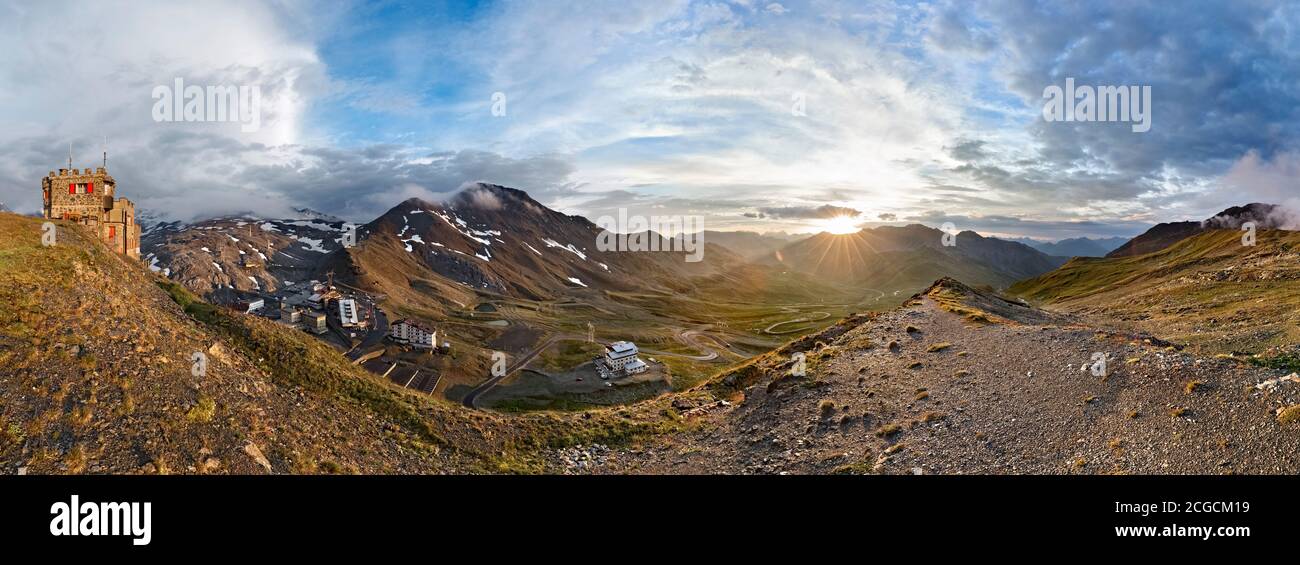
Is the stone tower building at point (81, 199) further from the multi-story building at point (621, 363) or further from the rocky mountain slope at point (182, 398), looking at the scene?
the multi-story building at point (621, 363)

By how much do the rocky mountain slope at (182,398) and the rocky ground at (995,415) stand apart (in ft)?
19.8

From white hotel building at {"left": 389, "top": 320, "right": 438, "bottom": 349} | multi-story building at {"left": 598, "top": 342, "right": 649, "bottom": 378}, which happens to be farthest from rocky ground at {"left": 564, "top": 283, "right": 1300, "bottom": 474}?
white hotel building at {"left": 389, "top": 320, "right": 438, "bottom": 349}

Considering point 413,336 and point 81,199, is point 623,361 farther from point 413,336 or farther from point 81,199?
point 81,199

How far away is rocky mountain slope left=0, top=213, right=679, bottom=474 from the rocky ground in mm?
6043

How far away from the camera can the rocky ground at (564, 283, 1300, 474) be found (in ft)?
56.0

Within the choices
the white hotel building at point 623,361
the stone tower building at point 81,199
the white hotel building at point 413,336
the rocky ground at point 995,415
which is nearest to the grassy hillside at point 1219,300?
the rocky ground at point 995,415

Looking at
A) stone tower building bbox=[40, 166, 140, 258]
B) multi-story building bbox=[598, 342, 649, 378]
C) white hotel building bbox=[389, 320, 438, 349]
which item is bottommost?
multi-story building bbox=[598, 342, 649, 378]

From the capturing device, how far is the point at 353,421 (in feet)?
80.9

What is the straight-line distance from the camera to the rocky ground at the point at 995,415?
1708 centimetres

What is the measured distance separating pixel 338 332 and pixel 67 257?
92.2 meters

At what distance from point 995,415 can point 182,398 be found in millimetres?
34087

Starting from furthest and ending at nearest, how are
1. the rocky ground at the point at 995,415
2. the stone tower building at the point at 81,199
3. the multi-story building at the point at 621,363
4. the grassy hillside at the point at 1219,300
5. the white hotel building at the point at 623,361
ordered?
the white hotel building at the point at 623,361, the multi-story building at the point at 621,363, the stone tower building at the point at 81,199, the grassy hillside at the point at 1219,300, the rocky ground at the point at 995,415

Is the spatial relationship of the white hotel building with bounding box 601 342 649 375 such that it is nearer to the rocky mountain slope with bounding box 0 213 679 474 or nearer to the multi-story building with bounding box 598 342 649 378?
the multi-story building with bounding box 598 342 649 378

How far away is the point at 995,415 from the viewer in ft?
77.0
